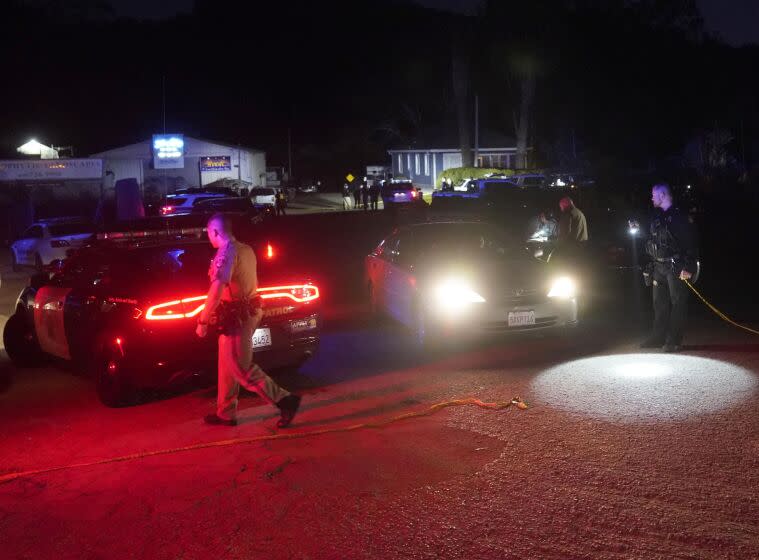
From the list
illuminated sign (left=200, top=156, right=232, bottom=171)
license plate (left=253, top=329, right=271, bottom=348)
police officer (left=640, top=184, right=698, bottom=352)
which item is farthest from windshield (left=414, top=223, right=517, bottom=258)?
illuminated sign (left=200, top=156, right=232, bottom=171)

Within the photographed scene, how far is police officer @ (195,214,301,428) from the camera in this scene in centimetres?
689

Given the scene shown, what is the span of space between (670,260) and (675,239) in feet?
0.78

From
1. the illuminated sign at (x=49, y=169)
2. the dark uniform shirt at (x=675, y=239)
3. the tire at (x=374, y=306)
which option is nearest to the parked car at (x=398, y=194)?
the illuminated sign at (x=49, y=169)

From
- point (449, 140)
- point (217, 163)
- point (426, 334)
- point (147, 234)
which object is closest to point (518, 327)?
point (426, 334)

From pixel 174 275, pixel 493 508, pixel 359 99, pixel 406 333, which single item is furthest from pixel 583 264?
pixel 359 99

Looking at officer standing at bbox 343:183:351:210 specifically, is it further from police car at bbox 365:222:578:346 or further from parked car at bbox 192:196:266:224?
police car at bbox 365:222:578:346

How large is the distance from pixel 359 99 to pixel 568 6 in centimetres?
3932

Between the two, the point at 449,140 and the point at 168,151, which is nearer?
the point at 168,151

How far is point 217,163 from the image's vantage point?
62.9 m

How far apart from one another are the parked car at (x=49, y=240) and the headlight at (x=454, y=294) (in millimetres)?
15332

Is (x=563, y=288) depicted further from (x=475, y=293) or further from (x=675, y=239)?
(x=675, y=239)

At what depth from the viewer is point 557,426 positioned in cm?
700

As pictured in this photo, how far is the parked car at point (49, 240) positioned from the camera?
23.2 meters

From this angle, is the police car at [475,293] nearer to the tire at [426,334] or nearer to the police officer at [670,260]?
the tire at [426,334]
